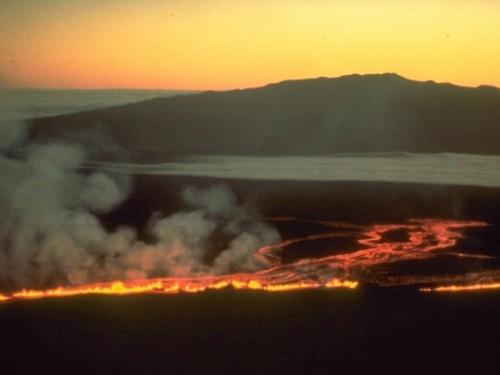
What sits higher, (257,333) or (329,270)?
(329,270)

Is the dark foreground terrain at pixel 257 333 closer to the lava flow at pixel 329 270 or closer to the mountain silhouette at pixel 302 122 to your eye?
the lava flow at pixel 329 270

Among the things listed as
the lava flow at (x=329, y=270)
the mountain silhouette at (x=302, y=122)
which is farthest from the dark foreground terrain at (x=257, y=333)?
the mountain silhouette at (x=302, y=122)

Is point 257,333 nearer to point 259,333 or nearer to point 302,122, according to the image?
point 259,333

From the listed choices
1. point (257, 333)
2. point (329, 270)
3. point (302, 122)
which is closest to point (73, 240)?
point (329, 270)

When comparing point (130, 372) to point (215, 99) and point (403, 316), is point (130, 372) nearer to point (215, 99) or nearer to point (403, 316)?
point (403, 316)

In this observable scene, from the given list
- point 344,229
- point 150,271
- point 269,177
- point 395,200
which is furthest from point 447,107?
point 150,271

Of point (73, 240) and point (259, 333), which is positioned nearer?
point (259, 333)
